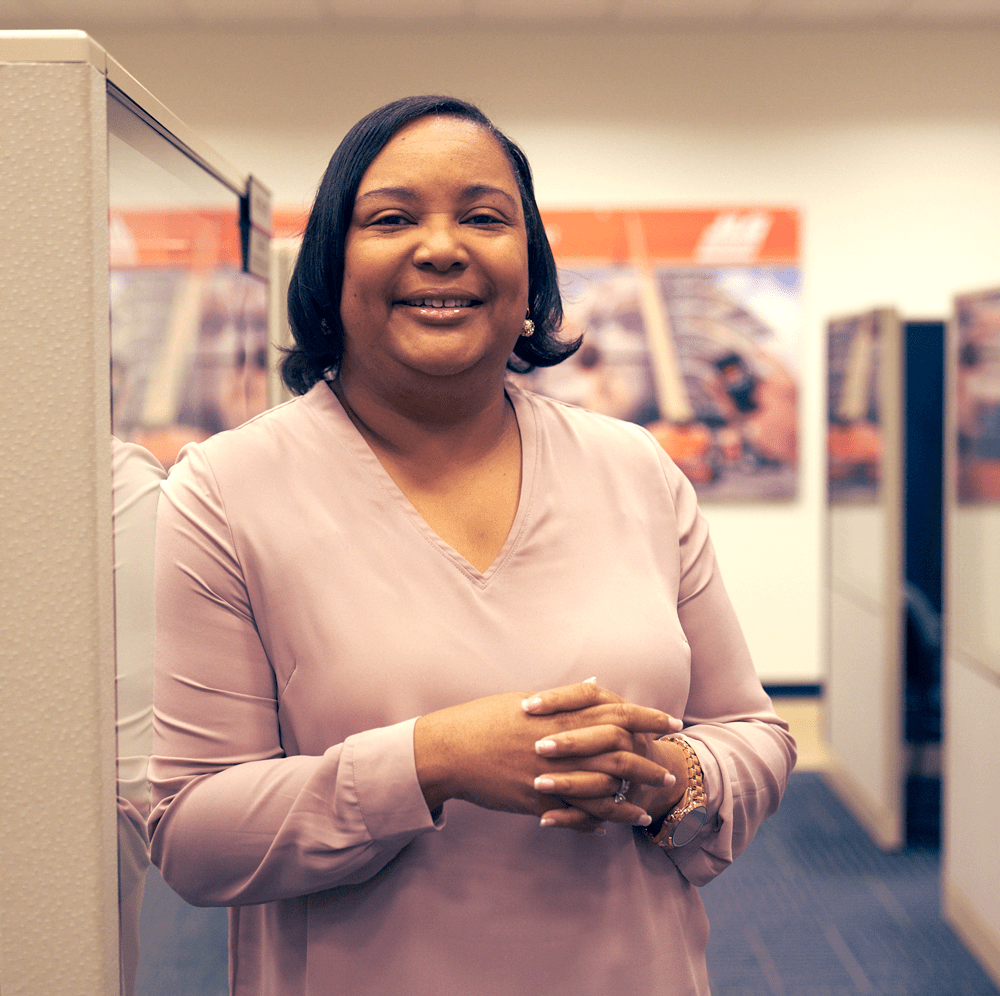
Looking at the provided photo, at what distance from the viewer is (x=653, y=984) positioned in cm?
89

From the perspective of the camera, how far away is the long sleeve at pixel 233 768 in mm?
775

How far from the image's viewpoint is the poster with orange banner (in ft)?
15.3

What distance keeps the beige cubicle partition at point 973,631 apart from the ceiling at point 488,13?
2.52m

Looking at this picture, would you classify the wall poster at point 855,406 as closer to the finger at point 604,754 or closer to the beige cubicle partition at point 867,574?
the beige cubicle partition at point 867,574

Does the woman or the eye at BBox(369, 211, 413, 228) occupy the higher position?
the eye at BBox(369, 211, 413, 228)

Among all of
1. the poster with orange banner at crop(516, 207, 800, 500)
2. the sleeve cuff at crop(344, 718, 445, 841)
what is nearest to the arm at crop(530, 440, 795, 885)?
the sleeve cuff at crop(344, 718, 445, 841)

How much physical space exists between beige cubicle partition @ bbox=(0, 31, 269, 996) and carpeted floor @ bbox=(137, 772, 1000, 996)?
201 cm

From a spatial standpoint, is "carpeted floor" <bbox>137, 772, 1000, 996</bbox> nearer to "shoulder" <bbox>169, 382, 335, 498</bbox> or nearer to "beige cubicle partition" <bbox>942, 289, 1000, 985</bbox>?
"beige cubicle partition" <bbox>942, 289, 1000, 985</bbox>

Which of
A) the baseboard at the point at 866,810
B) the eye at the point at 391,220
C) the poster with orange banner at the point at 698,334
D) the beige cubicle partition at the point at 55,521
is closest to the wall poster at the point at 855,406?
the poster with orange banner at the point at 698,334

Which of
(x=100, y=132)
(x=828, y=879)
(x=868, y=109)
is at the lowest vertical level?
(x=828, y=879)

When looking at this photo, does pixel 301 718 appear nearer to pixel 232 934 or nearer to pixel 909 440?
pixel 232 934

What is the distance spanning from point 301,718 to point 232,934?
260mm

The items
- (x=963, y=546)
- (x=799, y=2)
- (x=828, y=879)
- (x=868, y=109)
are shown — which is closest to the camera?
(x=963, y=546)

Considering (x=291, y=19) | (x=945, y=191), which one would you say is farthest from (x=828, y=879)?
(x=291, y=19)
